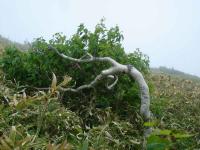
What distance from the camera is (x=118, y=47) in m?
6.68

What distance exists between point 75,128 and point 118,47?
220 cm

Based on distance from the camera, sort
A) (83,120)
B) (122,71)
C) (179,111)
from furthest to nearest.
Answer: (179,111) → (122,71) → (83,120)

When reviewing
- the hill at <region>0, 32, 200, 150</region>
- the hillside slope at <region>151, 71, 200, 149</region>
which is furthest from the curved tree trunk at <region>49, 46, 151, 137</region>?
the hillside slope at <region>151, 71, 200, 149</region>

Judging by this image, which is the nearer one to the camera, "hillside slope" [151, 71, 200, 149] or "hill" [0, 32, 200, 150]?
"hill" [0, 32, 200, 150]

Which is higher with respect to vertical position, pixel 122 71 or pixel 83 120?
pixel 122 71

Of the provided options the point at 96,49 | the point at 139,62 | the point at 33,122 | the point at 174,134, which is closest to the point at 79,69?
the point at 96,49

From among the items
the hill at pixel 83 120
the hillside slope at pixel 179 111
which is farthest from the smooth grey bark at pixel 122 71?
the hillside slope at pixel 179 111

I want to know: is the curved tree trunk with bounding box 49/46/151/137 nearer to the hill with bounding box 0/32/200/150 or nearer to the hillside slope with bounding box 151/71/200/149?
the hill with bounding box 0/32/200/150

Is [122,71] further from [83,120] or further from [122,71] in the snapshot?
[83,120]

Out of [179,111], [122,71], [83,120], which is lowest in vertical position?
[83,120]

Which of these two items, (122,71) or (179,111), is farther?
(179,111)

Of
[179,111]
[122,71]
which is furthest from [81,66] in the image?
[179,111]

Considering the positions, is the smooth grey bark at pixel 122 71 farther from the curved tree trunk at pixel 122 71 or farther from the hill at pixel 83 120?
the hill at pixel 83 120

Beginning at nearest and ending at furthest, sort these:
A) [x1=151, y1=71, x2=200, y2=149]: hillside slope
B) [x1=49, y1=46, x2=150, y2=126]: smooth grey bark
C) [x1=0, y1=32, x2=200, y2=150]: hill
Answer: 1. [x1=0, y1=32, x2=200, y2=150]: hill
2. [x1=49, y1=46, x2=150, y2=126]: smooth grey bark
3. [x1=151, y1=71, x2=200, y2=149]: hillside slope
